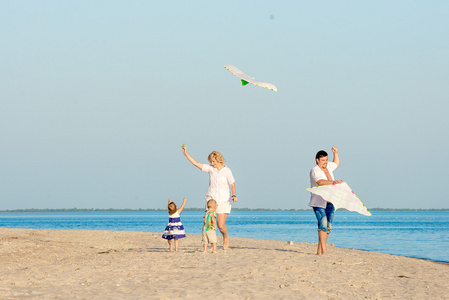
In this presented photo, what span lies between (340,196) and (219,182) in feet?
7.60

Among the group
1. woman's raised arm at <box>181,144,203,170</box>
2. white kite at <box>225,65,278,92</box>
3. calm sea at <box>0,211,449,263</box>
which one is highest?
white kite at <box>225,65,278,92</box>

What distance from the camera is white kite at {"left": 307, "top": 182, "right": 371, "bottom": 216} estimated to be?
10375 mm

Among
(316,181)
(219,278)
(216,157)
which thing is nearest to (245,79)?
(216,157)

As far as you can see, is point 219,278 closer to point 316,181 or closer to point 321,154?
point 316,181

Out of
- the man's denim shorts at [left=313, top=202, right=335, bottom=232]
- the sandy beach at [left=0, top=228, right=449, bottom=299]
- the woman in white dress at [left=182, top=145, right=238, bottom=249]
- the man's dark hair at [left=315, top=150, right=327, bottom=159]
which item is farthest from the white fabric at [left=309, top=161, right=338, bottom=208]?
the woman in white dress at [left=182, top=145, right=238, bottom=249]

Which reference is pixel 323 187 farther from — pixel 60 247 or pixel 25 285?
pixel 60 247

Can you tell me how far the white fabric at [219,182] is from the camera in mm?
Result: 11094

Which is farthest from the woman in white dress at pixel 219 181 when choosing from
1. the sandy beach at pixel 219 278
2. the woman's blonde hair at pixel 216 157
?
the sandy beach at pixel 219 278

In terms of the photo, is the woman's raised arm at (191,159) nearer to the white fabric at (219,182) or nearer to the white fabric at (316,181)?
the white fabric at (219,182)

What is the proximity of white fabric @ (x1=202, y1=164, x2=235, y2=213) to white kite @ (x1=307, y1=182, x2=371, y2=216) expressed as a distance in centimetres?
166

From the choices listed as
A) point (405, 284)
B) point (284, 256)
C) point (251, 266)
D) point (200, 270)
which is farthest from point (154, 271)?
point (405, 284)

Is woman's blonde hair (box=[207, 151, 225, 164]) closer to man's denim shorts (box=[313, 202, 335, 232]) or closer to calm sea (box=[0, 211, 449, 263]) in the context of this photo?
man's denim shorts (box=[313, 202, 335, 232])

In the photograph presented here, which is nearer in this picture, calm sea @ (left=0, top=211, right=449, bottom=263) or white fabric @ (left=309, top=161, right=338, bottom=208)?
white fabric @ (left=309, top=161, right=338, bottom=208)

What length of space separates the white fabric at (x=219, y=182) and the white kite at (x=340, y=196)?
65.4 inches
